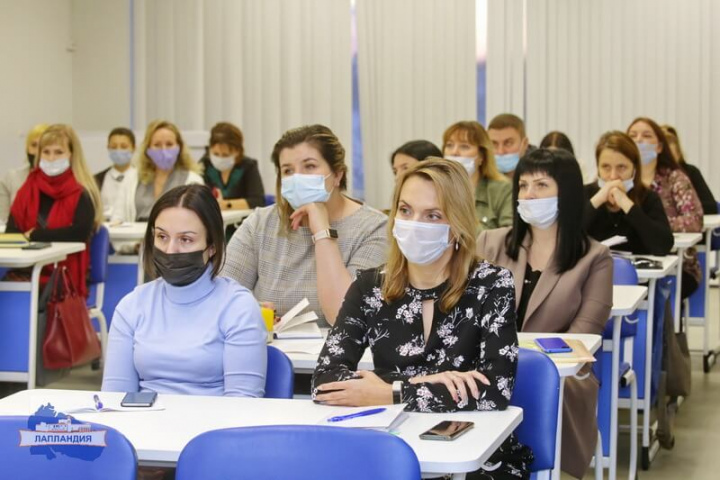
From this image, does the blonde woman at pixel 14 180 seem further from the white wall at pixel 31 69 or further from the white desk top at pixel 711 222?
the white desk top at pixel 711 222

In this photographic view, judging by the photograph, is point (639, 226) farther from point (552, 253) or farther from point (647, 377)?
point (552, 253)

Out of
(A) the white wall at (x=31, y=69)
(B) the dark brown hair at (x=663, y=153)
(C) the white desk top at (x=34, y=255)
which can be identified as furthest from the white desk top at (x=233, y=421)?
Answer: (A) the white wall at (x=31, y=69)

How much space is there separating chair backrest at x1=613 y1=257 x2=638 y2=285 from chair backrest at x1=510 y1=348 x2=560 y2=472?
73.8 inches

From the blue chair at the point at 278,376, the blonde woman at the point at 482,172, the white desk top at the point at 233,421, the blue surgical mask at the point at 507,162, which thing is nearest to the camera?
the white desk top at the point at 233,421

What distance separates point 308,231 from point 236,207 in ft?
15.4

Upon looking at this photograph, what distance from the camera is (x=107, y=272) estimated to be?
662 centimetres

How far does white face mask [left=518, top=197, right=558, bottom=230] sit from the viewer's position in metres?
3.83

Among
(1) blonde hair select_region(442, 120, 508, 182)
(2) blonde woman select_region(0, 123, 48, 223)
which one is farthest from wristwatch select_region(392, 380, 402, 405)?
(2) blonde woman select_region(0, 123, 48, 223)

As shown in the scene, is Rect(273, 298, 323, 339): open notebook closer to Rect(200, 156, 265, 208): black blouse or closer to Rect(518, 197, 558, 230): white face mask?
Rect(518, 197, 558, 230): white face mask

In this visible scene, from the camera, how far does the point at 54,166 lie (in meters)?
6.27

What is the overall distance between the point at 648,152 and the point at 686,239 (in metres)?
0.95

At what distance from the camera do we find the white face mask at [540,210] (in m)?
3.83

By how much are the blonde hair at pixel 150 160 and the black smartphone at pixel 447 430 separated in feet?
18.5

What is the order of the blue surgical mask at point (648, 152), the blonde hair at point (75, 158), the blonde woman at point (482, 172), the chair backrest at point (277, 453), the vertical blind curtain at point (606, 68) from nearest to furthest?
1. the chair backrest at point (277, 453)
2. the blonde woman at point (482, 172)
3. the blonde hair at point (75, 158)
4. the blue surgical mask at point (648, 152)
5. the vertical blind curtain at point (606, 68)
